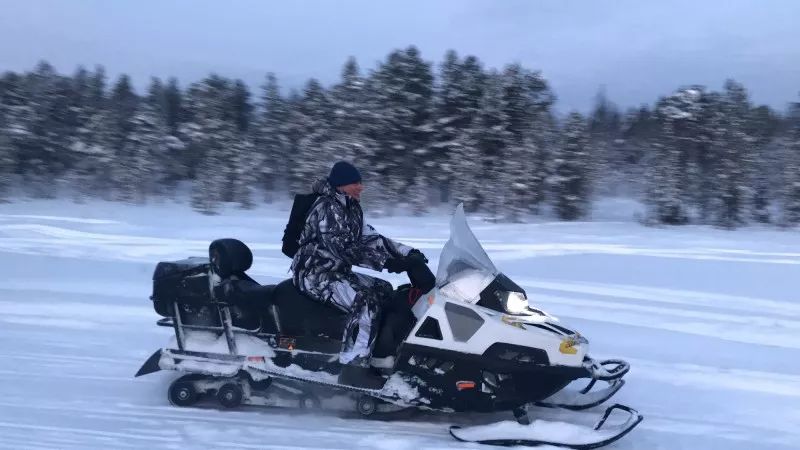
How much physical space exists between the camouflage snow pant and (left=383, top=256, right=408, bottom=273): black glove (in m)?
0.23

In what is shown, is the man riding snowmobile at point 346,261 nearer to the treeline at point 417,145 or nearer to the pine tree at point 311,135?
the treeline at point 417,145

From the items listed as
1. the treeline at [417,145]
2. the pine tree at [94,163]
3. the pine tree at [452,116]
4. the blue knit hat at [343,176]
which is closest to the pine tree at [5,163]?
the treeline at [417,145]

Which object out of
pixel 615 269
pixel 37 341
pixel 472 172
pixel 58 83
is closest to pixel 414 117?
pixel 472 172

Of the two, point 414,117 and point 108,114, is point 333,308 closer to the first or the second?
point 414,117

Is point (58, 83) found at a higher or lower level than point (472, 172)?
higher

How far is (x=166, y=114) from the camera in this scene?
40.8 m

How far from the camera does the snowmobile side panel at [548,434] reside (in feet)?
13.4

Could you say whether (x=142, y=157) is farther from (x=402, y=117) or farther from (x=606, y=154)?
(x=606, y=154)

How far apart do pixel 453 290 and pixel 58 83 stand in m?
41.2

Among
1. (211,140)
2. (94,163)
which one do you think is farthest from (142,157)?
(211,140)

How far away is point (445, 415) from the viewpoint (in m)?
4.77

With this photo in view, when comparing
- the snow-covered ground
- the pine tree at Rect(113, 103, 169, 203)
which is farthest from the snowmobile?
the pine tree at Rect(113, 103, 169, 203)

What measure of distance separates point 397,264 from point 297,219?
78 centimetres

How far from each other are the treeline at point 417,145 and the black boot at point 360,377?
22.2 meters
